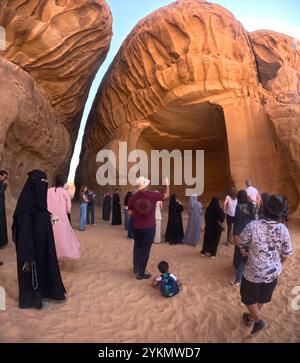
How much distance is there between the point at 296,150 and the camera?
903 centimetres

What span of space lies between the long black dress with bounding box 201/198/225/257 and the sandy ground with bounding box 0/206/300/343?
48 centimetres

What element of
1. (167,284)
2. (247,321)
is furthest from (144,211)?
(247,321)

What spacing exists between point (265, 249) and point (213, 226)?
3043 mm

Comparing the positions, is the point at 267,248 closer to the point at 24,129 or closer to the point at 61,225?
the point at 61,225

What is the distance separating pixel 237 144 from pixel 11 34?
8295 mm

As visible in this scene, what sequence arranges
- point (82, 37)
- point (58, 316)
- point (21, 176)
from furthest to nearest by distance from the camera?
1. point (82, 37)
2. point (21, 176)
3. point (58, 316)

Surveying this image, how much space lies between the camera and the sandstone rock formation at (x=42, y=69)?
8.87 meters

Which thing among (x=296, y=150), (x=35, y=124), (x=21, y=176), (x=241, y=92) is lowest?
(x=21, y=176)

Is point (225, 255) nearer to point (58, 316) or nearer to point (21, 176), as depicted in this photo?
point (58, 316)

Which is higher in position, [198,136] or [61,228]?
[198,136]

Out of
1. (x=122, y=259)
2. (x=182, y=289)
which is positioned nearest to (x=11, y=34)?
(x=122, y=259)

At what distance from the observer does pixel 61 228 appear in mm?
4449

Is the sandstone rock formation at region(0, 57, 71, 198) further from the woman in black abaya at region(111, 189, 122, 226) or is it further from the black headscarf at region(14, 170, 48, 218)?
the black headscarf at region(14, 170, 48, 218)

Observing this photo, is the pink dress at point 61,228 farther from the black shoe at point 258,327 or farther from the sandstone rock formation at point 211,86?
the sandstone rock formation at point 211,86
